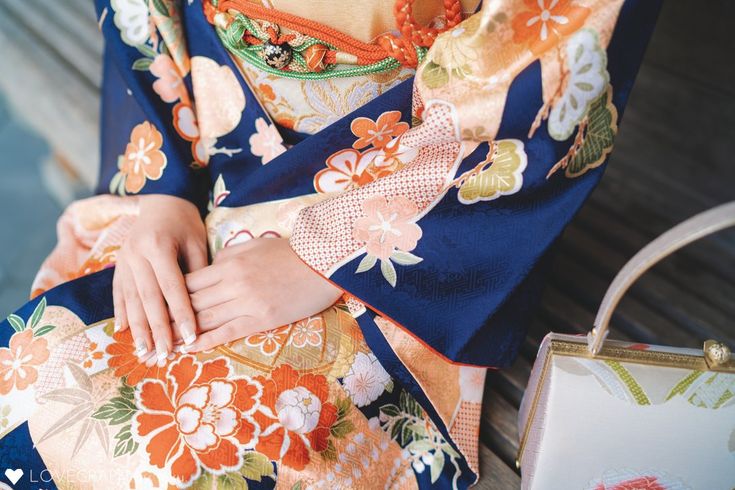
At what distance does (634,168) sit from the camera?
1.26m

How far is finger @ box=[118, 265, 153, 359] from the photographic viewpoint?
659 millimetres

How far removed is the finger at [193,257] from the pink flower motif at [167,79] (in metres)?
0.21

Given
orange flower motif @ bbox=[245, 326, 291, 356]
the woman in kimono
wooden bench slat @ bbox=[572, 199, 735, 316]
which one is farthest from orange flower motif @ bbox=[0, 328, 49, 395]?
wooden bench slat @ bbox=[572, 199, 735, 316]

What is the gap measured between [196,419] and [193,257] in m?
0.22

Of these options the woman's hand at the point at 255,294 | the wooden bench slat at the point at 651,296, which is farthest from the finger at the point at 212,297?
the wooden bench slat at the point at 651,296

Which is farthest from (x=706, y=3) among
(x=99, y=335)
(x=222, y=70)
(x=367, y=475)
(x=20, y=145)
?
(x=20, y=145)

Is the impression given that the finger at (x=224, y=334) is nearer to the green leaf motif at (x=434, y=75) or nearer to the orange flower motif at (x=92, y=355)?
the orange flower motif at (x=92, y=355)

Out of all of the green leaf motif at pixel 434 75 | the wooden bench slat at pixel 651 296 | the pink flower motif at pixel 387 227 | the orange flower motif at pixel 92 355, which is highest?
the green leaf motif at pixel 434 75

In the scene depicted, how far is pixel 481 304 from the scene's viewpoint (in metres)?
0.64

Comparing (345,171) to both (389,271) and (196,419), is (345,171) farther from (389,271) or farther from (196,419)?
(196,419)

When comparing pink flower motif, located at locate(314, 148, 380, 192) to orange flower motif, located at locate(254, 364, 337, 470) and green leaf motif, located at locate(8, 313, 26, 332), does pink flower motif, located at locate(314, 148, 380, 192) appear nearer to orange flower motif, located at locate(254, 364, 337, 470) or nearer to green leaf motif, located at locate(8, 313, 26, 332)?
orange flower motif, located at locate(254, 364, 337, 470)

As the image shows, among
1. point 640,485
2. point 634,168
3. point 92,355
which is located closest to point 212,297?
point 92,355

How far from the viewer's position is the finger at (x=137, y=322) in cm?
66

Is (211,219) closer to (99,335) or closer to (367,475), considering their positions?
(99,335)
